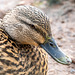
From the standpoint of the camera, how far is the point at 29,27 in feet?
5.34

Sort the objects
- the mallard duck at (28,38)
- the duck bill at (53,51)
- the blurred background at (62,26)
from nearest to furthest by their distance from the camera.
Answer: the mallard duck at (28,38), the duck bill at (53,51), the blurred background at (62,26)

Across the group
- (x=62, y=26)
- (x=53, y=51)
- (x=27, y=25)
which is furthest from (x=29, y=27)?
(x=62, y=26)

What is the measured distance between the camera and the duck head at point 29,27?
5.28 ft

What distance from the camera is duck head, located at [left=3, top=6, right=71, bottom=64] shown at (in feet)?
5.28

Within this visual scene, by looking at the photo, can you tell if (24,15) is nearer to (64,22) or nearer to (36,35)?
(36,35)

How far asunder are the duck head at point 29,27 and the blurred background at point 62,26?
73 cm

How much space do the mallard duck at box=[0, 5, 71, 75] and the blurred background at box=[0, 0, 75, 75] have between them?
658 millimetres

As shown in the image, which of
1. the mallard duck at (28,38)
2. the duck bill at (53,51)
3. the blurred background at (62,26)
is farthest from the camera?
the blurred background at (62,26)

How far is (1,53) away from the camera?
144cm

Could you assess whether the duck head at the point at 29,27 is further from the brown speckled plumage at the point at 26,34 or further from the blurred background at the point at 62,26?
the blurred background at the point at 62,26

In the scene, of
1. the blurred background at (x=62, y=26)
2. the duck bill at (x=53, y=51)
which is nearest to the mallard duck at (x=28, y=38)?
the duck bill at (x=53, y=51)

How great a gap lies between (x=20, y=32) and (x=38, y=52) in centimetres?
32

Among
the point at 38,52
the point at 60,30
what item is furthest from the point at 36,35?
the point at 60,30

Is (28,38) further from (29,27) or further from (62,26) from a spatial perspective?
(62,26)
